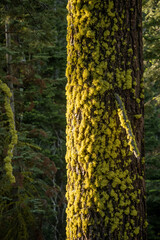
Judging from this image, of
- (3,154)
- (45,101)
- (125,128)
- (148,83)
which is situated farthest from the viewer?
(45,101)

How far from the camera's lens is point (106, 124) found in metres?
1.97

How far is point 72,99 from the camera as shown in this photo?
2.14 m

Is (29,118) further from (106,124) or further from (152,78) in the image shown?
(106,124)

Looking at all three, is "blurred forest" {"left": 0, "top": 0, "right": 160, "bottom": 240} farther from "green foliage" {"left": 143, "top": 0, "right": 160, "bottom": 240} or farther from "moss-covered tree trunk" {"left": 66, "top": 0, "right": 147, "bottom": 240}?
"moss-covered tree trunk" {"left": 66, "top": 0, "right": 147, "bottom": 240}

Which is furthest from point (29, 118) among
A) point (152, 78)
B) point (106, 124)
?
point (106, 124)

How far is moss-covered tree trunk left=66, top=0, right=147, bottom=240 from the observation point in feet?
6.27

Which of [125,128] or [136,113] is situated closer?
[125,128]

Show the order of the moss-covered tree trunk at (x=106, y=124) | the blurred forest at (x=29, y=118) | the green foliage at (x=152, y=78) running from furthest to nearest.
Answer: the green foliage at (x=152, y=78) < the blurred forest at (x=29, y=118) < the moss-covered tree trunk at (x=106, y=124)

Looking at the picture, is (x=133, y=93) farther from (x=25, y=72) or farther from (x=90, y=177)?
(x=25, y=72)

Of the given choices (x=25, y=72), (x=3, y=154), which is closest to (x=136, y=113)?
(x=3, y=154)

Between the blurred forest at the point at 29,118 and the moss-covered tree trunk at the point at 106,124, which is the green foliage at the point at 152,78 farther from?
the moss-covered tree trunk at the point at 106,124

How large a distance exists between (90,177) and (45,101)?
781cm

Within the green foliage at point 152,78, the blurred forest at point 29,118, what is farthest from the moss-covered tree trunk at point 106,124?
the green foliage at point 152,78

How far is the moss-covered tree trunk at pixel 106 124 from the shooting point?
191 centimetres
